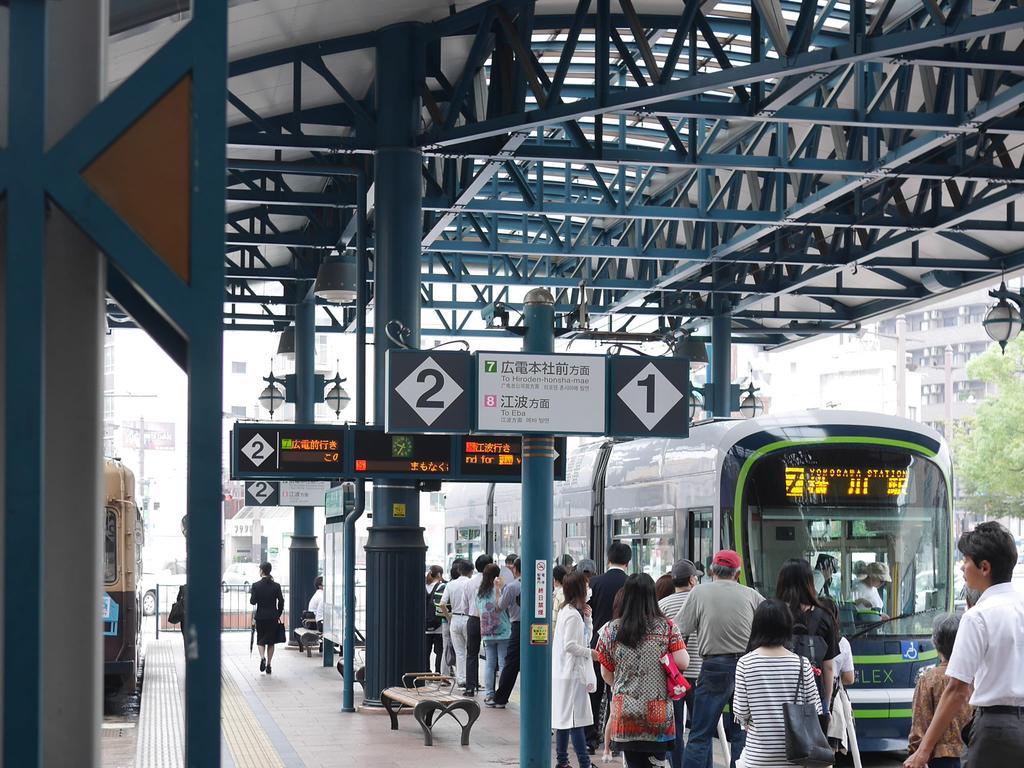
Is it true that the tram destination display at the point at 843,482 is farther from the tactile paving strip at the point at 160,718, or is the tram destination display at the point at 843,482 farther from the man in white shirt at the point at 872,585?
the tactile paving strip at the point at 160,718

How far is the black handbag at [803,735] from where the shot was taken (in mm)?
7562

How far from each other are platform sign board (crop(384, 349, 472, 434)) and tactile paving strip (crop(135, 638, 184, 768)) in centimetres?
286

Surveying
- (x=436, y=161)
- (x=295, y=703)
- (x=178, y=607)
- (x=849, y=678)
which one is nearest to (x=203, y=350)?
(x=849, y=678)

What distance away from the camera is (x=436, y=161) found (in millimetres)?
20844

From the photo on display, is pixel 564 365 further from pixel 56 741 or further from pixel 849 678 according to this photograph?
pixel 56 741

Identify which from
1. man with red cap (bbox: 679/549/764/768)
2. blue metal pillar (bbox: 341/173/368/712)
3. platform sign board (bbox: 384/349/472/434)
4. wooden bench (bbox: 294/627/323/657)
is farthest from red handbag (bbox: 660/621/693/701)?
wooden bench (bbox: 294/627/323/657)

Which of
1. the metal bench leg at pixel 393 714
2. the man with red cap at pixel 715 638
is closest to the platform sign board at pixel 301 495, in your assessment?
the metal bench leg at pixel 393 714

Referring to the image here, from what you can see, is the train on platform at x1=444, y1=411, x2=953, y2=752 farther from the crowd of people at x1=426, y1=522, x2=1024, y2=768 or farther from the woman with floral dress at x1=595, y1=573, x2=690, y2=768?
the woman with floral dress at x1=595, y1=573, x2=690, y2=768

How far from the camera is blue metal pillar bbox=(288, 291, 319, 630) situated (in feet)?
91.0

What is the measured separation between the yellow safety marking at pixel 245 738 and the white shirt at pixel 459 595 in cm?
288

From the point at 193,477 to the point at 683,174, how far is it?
2122 centimetres

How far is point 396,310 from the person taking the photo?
17000 millimetres

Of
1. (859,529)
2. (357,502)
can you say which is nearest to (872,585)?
(859,529)

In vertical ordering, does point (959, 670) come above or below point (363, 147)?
below
